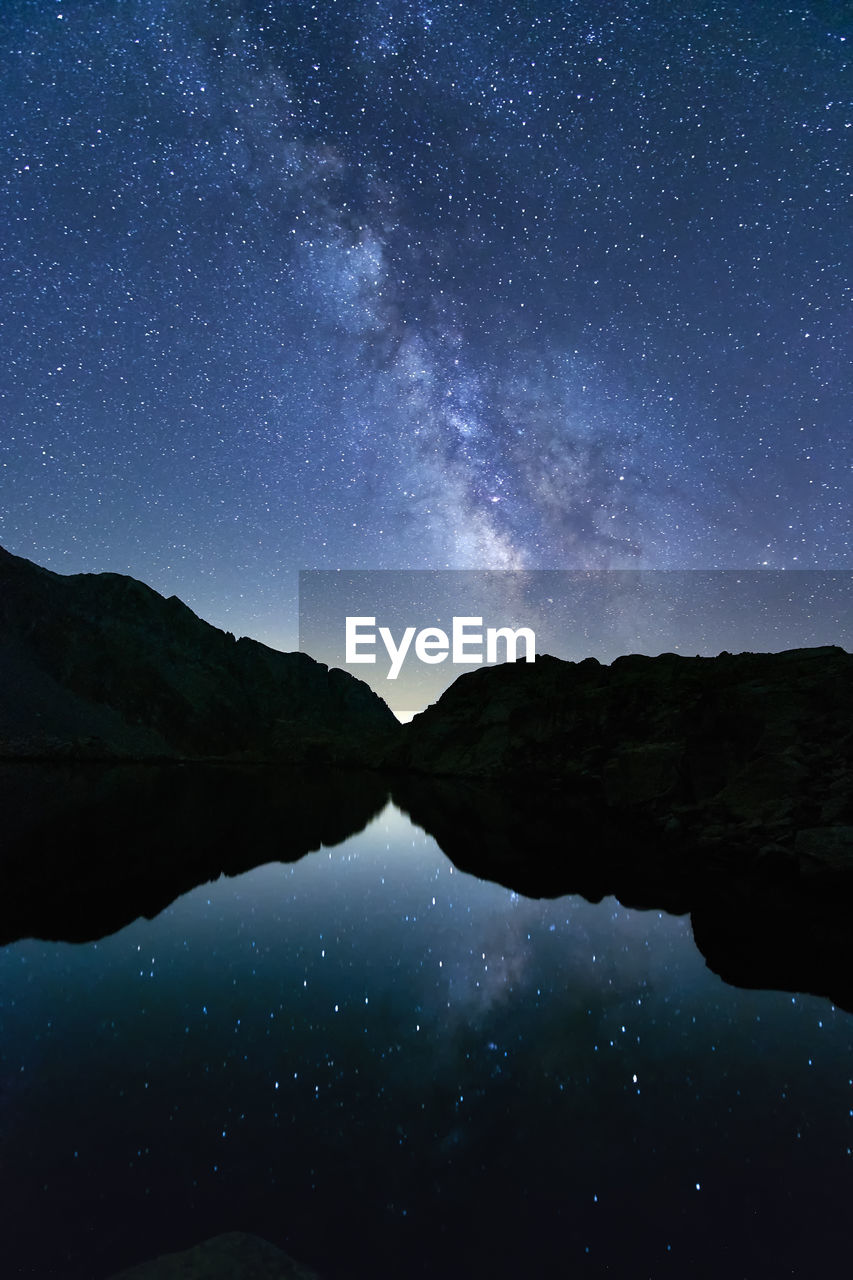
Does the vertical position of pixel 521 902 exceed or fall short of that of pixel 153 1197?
it falls short

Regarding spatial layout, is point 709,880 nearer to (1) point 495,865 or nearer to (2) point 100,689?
(1) point 495,865

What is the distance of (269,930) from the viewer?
14.3 m

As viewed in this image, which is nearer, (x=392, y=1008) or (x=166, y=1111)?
(x=166, y=1111)

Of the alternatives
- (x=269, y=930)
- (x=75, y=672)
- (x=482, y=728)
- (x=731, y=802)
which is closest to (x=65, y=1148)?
(x=269, y=930)

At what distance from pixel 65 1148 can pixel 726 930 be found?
50.0ft

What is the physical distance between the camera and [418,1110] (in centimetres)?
713

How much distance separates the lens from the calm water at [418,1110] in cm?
510

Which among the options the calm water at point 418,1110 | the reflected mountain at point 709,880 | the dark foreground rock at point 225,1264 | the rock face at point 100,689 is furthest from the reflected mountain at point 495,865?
the rock face at point 100,689

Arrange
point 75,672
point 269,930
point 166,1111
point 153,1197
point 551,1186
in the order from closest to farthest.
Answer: point 153,1197, point 551,1186, point 166,1111, point 269,930, point 75,672

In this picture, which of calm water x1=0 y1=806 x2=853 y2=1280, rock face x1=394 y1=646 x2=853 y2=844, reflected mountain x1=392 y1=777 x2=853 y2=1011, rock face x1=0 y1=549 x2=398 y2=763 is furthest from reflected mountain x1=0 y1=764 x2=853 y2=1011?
rock face x1=0 y1=549 x2=398 y2=763

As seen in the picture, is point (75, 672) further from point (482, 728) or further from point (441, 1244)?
point (441, 1244)

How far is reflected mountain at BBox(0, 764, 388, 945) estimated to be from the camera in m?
14.9

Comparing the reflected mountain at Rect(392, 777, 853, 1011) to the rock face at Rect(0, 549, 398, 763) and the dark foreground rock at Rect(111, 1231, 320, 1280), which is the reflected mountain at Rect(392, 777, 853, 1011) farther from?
the rock face at Rect(0, 549, 398, 763)

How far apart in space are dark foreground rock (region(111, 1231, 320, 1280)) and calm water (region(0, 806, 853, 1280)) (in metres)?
0.21
